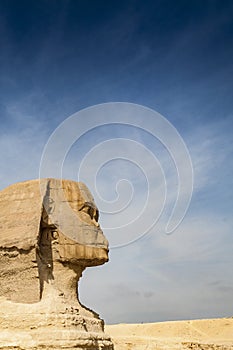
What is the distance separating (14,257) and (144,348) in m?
15.2

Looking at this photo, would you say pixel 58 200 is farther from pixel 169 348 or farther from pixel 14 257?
pixel 169 348

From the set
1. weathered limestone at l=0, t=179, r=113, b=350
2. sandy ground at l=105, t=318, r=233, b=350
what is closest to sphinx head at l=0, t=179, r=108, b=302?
weathered limestone at l=0, t=179, r=113, b=350

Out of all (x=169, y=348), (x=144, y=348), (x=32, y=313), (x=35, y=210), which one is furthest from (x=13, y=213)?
(x=169, y=348)

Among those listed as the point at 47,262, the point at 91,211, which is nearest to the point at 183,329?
the point at 91,211

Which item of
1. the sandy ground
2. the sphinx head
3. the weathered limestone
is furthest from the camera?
the sandy ground

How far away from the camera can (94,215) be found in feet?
52.6

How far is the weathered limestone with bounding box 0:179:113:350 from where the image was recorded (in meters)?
12.8

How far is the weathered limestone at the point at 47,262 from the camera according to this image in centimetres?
1279

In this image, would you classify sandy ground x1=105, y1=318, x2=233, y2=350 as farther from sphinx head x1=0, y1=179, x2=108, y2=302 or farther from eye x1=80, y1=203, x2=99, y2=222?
sphinx head x1=0, y1=179, x2=108, y2=302

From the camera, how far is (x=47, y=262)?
14742 millimetres

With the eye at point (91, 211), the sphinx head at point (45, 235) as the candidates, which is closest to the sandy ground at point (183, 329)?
the eye at point (91, 211)

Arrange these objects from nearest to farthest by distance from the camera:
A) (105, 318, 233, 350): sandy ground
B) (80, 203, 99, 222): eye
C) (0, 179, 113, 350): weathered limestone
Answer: (0, 179, 113, 350): weathered limestone < (80, 203, 99, 222): eye < (105, 318, 233, 350): sandy ground

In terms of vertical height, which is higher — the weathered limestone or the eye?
the eye

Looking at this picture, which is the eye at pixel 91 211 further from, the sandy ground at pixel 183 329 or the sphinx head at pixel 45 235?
the sandy ground at pixel 183 329
